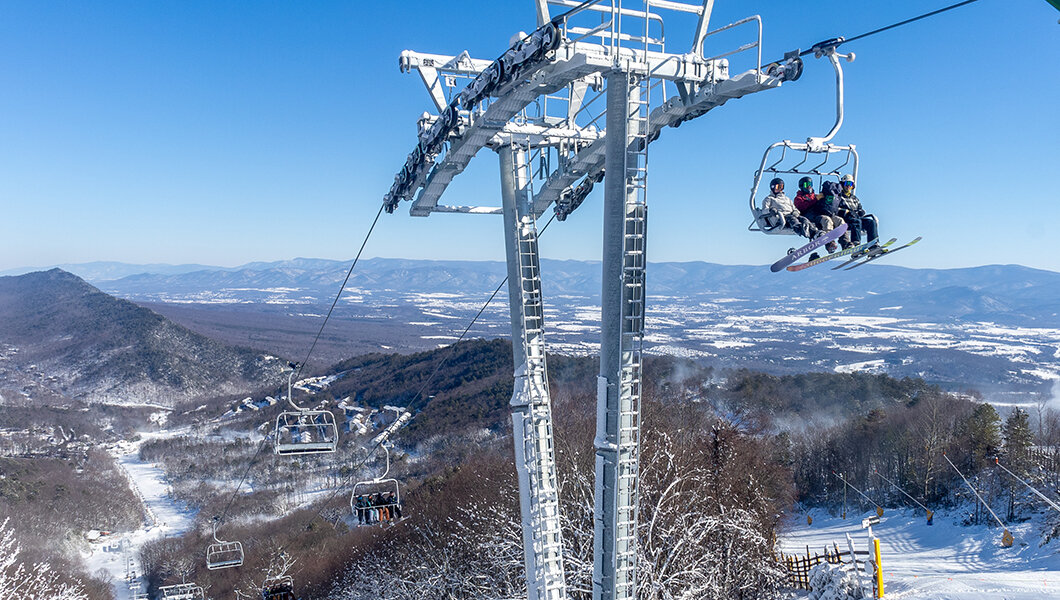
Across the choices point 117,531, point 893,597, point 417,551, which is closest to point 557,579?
point 893,597

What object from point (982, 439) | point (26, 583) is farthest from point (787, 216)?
point (982, 439)

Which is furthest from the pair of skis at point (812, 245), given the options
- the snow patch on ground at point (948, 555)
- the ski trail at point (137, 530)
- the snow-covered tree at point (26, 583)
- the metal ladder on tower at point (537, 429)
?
the ski trail at point (137, 530)

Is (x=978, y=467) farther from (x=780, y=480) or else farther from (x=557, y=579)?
(x=557, y=579)

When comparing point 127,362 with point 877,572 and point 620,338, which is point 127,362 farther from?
point 620,338

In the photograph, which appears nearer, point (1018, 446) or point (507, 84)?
point (507, 84)

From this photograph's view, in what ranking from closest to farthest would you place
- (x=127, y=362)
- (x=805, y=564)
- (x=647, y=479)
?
(x=647, y=479) < (x=805, y=564) < (x=127, y=362)

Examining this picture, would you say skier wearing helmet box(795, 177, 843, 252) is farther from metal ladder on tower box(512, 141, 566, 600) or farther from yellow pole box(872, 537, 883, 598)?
yellow pole box(872, 537, 883, 598)
